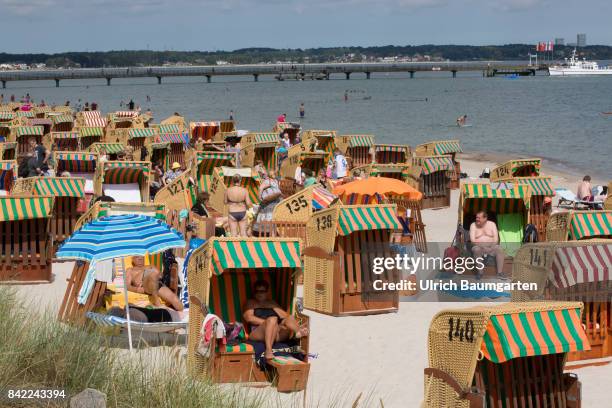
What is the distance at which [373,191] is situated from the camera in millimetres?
14484

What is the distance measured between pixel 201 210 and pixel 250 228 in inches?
27.5

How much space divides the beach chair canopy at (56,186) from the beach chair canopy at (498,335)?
7.98 m

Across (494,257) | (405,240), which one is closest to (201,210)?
(405,240)

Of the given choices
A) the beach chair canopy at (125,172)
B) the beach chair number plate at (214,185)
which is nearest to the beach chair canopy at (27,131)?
the beach chair canopy at (125,172)

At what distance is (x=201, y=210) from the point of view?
14133 millimetres

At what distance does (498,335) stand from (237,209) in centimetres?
833

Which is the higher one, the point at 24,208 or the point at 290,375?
the point at 24,208

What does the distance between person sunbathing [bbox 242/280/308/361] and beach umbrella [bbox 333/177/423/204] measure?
563 centimetres

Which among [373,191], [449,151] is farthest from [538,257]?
[449,151]

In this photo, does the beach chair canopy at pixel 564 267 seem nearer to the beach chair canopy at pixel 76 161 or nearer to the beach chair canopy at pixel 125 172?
the beach chair canopy at pixel 125 172

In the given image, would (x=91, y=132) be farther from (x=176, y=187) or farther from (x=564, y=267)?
(x=564, y=267)

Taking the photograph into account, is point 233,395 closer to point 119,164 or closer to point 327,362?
point 327,362

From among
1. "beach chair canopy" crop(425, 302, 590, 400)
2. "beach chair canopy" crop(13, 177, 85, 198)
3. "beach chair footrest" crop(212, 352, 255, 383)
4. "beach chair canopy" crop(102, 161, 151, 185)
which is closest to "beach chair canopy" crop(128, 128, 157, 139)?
"beach chair canopy" crop(102, 161, 151, 185)

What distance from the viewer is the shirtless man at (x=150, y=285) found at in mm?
9820
